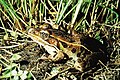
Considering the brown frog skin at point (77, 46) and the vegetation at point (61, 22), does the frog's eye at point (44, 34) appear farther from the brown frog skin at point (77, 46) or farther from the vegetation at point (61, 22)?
the vegetation at point (61, 22)

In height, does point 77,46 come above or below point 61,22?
below

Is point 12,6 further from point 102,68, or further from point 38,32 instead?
point 102,68

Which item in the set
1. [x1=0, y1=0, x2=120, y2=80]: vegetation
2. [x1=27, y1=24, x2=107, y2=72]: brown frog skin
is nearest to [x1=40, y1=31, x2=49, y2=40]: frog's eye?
[x1=27, y1=24, x2=107, y2=72]: brown frog skin

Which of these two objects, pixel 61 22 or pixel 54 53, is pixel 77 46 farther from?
pixel 61 22

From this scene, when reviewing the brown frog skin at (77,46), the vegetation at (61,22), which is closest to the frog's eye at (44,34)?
the brown frog skin at (77,46)

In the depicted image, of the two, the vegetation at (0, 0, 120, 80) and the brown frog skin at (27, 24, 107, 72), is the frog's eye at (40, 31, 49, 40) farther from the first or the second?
the vegetation at (0, 0, 120, 80)

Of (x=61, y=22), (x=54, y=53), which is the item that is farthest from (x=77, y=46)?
(x=61, y=22)
